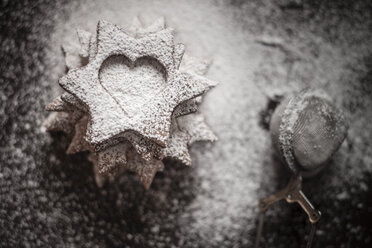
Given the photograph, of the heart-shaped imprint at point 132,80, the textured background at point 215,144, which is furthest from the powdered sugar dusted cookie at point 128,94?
the textured background at point 215,144

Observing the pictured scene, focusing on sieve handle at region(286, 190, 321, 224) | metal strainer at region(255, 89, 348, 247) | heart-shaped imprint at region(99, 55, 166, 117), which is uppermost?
heart-shaped imprint at region(99, 55, 166, 117)

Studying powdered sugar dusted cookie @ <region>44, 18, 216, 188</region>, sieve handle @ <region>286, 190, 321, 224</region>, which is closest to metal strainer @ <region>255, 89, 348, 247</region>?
sieve handle @ <region>286, 190, 321, 224</region>

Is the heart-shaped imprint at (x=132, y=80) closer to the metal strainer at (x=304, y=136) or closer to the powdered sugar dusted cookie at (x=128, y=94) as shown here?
the powdered sugar dusted cookie at (x=128, y=94)

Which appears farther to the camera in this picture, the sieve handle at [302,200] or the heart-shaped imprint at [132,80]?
the sieve handle at [302,200]

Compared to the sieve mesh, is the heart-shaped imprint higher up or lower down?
higher up

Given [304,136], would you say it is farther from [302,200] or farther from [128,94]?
[128,94]

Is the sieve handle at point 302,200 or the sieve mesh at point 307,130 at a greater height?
the sieve mesh at point 307,130

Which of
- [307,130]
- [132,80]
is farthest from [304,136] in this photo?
[132,80]

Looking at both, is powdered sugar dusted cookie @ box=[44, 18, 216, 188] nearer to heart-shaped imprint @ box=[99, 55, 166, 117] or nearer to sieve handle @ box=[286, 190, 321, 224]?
heart-shaped imprint @ box=[99, 55, 166, 117]
